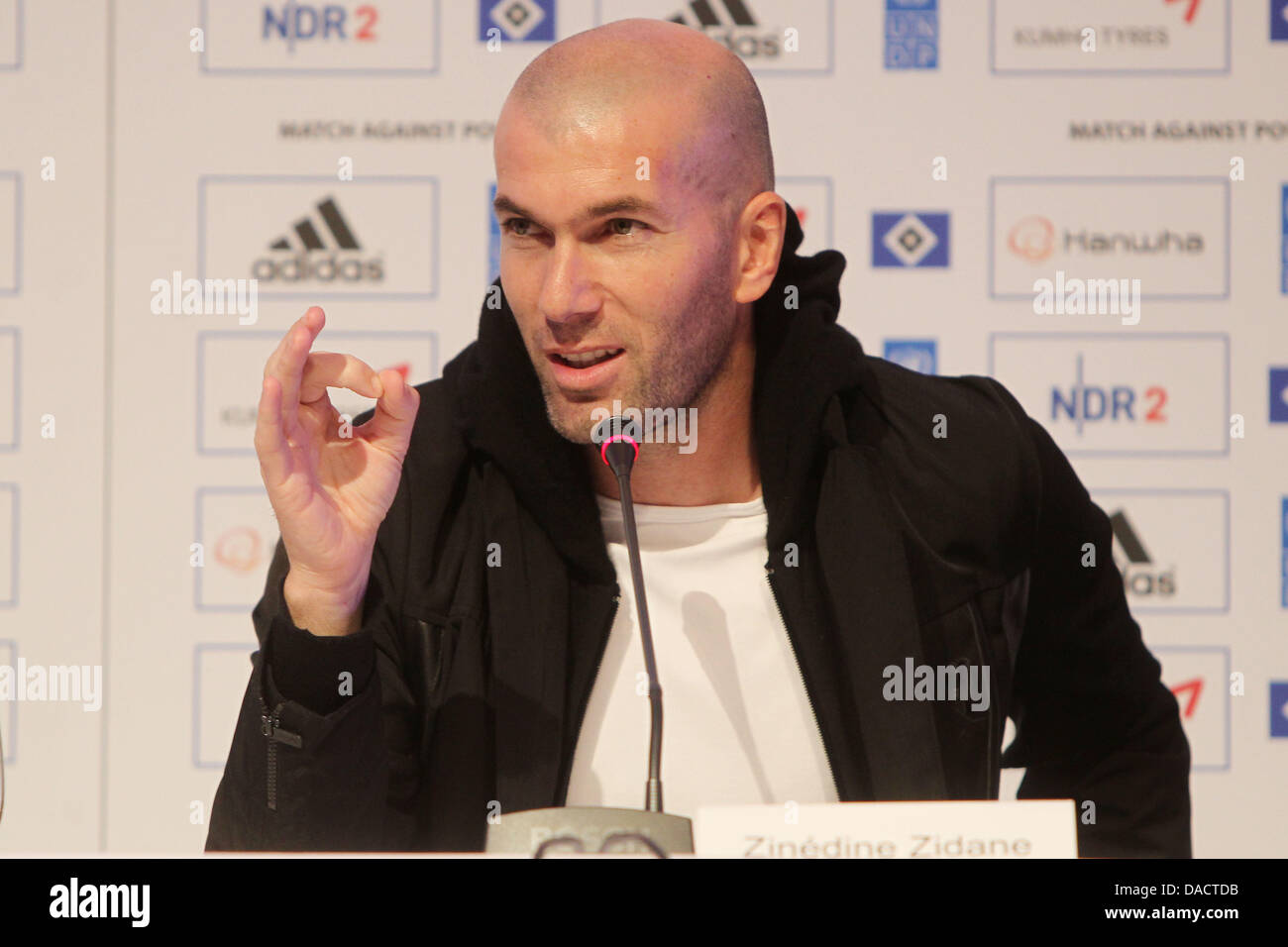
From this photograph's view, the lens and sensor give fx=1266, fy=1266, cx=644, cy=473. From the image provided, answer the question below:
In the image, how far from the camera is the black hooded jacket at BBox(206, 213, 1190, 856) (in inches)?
50.4

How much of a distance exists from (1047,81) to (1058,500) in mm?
952

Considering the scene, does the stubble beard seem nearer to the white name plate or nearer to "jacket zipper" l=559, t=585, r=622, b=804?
"jacket zipper" l=559, t=585, r=622, b=804

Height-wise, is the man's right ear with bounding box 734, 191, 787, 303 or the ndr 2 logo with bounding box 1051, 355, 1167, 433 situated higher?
the man's right ear with bounding box 734, 191, 787, 303

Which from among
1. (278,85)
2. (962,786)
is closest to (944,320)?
(962,786)

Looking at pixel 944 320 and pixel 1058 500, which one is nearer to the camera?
pixel 1058 500

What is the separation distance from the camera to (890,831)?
873mm

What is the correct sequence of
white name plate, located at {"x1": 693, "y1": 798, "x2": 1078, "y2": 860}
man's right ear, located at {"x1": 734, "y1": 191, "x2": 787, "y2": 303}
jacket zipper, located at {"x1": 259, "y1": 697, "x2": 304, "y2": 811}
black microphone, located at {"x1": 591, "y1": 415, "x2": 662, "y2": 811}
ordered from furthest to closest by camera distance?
1. man's right ear, located at {"x1": 734, "y1": 191, "x2": 787, "y2": 303}
2. jacket zipper, located at {"x1": 259, "y1": 697, "x2": 304, "y2": 811}
3. black microphone, located at {"x1": 591, "y1": 415, "x2": 662, "y2": 811}
4. white name plate, located at {"x1": 693, "y1": 798, "x2": 1078, "y2": 860}

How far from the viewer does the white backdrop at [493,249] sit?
7.72ft

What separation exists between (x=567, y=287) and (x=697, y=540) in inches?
15.6

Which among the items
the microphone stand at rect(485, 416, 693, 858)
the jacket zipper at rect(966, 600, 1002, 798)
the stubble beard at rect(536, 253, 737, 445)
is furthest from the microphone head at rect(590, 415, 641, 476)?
the jacket zipper at rect(966, 600, 1002, 798)

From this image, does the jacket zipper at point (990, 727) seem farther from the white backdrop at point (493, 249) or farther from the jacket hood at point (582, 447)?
the white backdrop at point (493, 249)

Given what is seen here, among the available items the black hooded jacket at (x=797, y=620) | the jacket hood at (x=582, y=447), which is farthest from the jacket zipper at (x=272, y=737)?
the jacket hood at (x=582, y=447)

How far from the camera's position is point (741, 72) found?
5.63 feet
